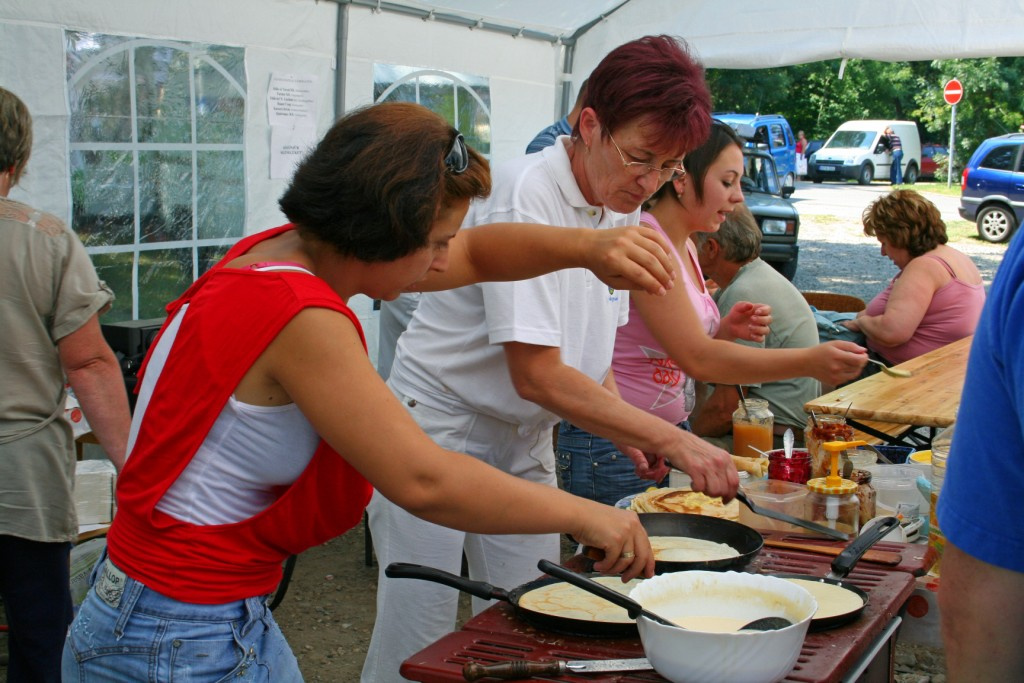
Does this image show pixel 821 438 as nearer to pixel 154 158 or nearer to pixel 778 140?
pixel 154 158

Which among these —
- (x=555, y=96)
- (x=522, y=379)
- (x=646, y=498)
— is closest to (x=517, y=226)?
(x=522, y=379)

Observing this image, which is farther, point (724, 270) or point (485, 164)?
point (724, 270)

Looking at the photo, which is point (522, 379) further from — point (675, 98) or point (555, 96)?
point (555, 96)

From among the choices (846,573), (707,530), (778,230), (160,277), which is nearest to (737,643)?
(846,573)

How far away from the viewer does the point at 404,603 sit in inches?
87.6

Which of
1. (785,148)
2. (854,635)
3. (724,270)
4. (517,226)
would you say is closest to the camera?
(854,635)

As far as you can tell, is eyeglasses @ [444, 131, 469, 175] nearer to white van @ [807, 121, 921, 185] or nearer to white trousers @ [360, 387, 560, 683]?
white trousers @ [360, 387, 560, 683]

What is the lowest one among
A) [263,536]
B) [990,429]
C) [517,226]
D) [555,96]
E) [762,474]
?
[762,474]

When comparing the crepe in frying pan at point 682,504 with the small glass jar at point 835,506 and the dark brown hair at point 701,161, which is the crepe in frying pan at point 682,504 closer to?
the small glass jar at point 835,506

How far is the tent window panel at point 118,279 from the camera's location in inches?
162

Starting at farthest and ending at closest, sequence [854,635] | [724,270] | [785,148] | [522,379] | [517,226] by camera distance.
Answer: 1. [785,148]
2. [724,270]
3. [522,379]
4. [517,226]
5. [854,635]

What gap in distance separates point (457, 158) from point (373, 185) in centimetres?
17

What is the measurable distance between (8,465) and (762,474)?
1876 mm

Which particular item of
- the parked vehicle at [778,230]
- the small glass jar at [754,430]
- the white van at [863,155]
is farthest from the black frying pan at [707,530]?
the white van at [863,155]
